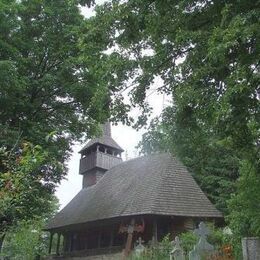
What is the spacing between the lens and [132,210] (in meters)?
23.1

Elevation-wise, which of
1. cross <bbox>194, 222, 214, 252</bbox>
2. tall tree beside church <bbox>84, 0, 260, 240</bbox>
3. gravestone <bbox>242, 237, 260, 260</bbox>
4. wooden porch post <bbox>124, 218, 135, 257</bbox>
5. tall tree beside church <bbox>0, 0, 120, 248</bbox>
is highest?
tall tree beside church <bbox>0, 0, 120, 248</bbox>

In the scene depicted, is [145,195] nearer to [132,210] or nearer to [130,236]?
[132,210]

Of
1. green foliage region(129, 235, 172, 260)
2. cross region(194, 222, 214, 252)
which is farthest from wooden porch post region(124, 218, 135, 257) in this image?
cross region(194, 222, 214, 252)

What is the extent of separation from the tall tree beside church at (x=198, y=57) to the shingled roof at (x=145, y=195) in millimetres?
10542

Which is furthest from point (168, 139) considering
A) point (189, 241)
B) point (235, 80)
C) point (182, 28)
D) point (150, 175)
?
point (150, 175)

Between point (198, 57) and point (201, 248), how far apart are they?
7.39 m

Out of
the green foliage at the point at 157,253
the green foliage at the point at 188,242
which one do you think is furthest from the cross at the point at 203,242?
the green foliage at the point at 157,253

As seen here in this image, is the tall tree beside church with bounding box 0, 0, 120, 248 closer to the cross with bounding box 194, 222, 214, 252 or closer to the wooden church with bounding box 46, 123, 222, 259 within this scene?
the wooden church with bounding box 46, 123, 222, 259

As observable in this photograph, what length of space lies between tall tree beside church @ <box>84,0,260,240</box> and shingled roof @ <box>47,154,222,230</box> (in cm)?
1054

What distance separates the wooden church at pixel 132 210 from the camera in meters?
23.2

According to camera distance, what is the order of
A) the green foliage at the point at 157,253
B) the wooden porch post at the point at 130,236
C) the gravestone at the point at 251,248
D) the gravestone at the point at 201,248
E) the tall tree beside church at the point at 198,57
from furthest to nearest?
the wooden porch post at the point at 130,236, the green foliage at the point at 157,253, the gravestone at the point at 201,248, the gravestone at the point at 251,248, the tall tree beside church at the point at 198,57

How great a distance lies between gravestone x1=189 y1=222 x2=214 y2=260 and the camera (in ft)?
47.3

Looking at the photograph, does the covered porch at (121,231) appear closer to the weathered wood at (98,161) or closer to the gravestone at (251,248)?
the weathered wood at (98,161)

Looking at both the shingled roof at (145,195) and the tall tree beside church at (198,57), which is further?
the shingled roof at (145,195)
